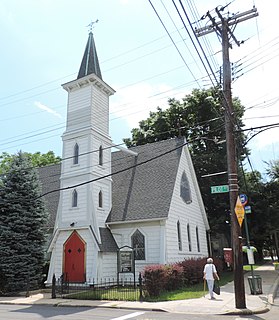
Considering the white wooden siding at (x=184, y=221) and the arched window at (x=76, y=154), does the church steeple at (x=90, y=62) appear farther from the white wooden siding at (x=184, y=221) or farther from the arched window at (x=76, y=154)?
the white wooden siding at (x=184, y=221)

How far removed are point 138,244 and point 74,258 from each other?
3.92 meters

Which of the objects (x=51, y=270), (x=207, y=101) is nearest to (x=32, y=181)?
(x=51, y=270)

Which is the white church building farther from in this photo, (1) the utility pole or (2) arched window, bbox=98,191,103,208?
(1) the utility pole

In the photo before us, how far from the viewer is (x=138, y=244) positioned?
20.0 m

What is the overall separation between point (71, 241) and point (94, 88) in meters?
10.2

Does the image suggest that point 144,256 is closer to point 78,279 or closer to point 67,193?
point 78,279

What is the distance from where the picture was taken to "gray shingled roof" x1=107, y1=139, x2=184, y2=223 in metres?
20.0

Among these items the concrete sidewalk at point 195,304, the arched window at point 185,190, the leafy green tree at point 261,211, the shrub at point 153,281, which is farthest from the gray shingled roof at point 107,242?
the leafy green tree at point 261,211

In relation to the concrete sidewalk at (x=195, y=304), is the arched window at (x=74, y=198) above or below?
above

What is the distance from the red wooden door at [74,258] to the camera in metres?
19.2

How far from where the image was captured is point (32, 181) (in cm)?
2070

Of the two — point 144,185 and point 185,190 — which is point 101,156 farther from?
point 185,190

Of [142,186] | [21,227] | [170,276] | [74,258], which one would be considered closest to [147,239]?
[142,186]

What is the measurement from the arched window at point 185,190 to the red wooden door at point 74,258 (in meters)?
7.56
